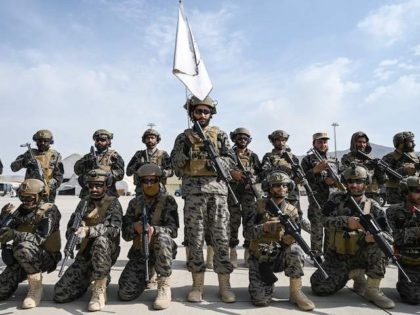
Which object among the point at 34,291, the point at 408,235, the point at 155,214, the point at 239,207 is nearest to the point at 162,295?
the point at 155,214

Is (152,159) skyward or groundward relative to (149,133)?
groundward

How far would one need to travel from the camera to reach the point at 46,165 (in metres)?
6.96

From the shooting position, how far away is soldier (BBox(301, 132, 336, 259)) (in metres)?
6.53

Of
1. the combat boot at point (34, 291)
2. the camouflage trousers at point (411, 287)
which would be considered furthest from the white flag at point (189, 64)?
the camouflage trousers at point (411, 287)

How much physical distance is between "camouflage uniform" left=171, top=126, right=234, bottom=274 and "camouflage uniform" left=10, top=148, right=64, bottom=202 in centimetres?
301

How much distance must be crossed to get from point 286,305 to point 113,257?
2.06 metres

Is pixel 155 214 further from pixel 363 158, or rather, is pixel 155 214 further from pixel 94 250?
pixel 363 158

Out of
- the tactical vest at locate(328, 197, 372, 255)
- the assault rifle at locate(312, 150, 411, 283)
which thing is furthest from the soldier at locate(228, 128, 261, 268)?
the assault rifle at locate(312, 150, 411, 283)

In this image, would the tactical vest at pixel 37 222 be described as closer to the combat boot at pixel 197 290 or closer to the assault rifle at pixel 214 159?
the combat boot at pixel 197 290

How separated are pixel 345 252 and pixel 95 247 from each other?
9.65 feet

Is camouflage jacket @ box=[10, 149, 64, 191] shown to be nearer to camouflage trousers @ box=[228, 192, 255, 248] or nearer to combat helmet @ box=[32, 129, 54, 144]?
combat helmet @ box=[32, 129, 54, 144]

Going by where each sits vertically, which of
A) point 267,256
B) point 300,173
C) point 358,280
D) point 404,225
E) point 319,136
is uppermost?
point 319,136

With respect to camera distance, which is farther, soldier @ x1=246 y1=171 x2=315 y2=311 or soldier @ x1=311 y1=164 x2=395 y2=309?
soldier @ x1=311 y1=164 x2=395 y2=309

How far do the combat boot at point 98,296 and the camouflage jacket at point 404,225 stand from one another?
3.46 meters
